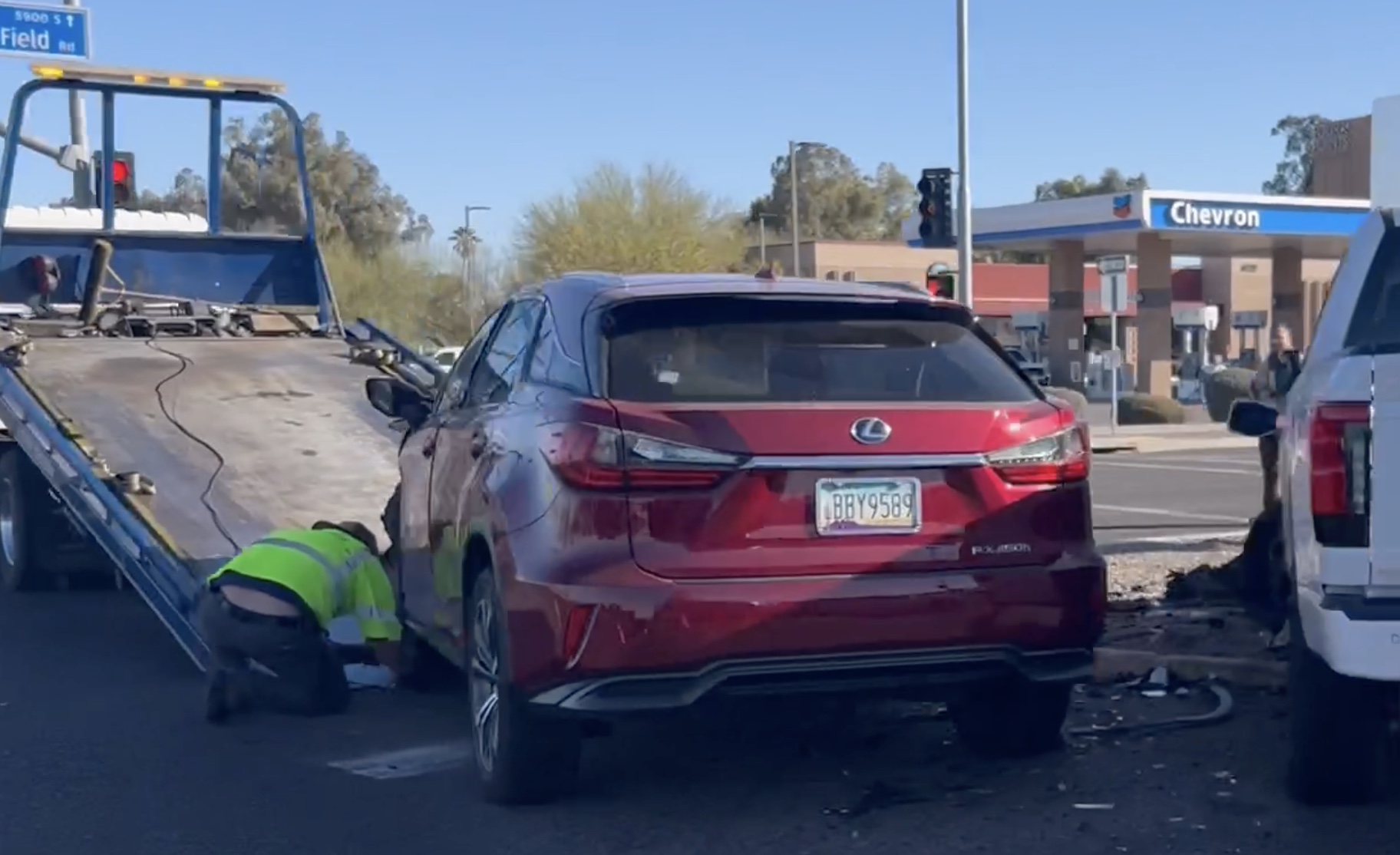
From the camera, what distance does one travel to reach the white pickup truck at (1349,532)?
4.99 m

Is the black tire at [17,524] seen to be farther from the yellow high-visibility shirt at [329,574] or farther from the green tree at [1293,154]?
the green tree at [1293,154]

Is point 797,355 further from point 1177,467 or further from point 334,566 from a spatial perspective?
point 1177,467

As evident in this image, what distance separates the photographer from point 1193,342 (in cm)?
6075

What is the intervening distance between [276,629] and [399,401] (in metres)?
1.19

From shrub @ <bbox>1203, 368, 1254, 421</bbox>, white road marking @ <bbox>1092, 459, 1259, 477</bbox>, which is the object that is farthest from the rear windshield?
shrub @ <bbox>1203, 368, 1254, 421</bbox>

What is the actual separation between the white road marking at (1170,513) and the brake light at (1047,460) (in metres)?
10.0

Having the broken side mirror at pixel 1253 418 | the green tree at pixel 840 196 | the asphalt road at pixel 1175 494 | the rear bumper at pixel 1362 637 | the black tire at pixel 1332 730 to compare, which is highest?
the green tree at pixel 840 196

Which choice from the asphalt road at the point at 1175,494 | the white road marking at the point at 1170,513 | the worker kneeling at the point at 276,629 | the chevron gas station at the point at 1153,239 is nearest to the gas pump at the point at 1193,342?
the chevron gas station at the point at 1153,239

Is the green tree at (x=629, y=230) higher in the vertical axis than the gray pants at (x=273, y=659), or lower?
higher

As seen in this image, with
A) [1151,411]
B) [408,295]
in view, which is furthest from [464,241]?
[1151,411]

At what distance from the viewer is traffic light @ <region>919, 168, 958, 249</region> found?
23078 mm

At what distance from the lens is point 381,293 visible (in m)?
57.5

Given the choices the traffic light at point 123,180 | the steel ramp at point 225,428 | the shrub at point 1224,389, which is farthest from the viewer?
the shrub at point 1224,389

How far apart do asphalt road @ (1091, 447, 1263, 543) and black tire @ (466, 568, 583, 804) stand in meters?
8.85
